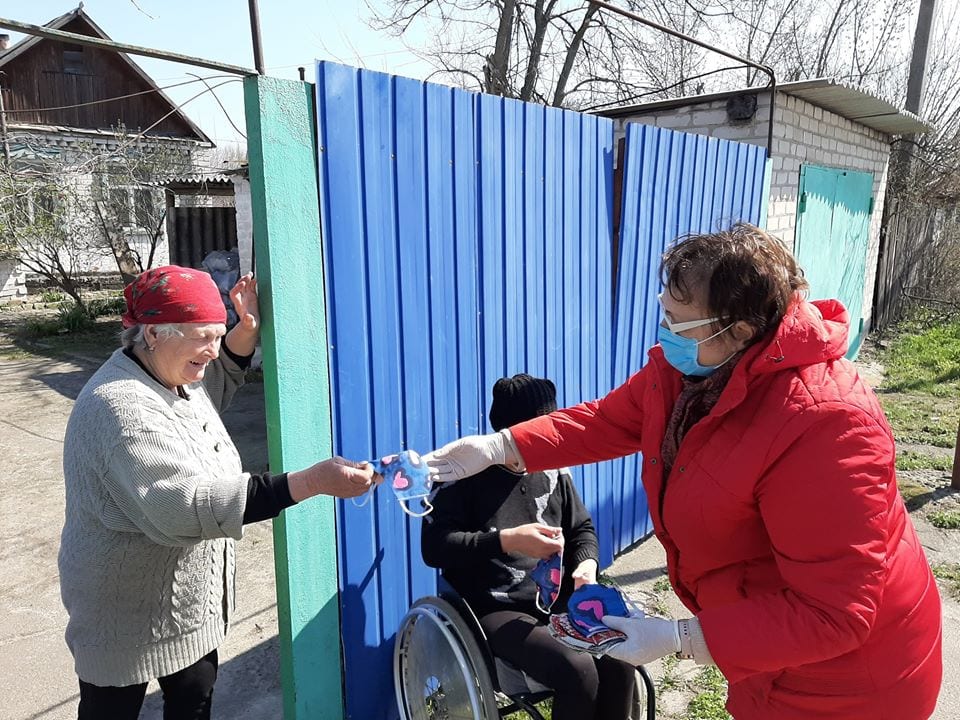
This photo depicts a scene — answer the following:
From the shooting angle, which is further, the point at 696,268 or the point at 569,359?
the point at 569,359

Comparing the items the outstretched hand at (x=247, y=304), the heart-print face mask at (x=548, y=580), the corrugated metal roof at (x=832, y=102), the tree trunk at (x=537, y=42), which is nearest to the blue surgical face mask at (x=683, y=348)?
the heart-print face mask at (x=548, y=580)

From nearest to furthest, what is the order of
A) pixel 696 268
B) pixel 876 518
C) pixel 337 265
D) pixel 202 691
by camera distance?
pixel 876 518 → pixel 696 268 → pixel 202 691 → pixel 337 265

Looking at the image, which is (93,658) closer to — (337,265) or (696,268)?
(337,265)

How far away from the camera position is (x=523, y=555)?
2357 millimetres

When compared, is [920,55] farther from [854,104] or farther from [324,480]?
[324,480]

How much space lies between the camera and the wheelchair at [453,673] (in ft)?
6.72

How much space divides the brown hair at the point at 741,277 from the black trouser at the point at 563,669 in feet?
3.87

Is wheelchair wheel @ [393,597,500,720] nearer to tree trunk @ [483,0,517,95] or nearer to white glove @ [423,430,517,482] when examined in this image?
white glove @ [423,430,517,482]

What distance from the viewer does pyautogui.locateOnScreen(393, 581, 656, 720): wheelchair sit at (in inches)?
80.6

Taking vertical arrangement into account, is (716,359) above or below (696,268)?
below

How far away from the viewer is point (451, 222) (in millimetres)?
2650

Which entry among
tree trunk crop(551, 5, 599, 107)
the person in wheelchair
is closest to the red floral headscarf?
the person in wheelchair

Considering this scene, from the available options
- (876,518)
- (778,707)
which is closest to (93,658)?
(778,707)

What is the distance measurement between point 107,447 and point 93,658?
23.3 inches
